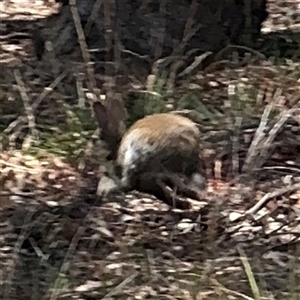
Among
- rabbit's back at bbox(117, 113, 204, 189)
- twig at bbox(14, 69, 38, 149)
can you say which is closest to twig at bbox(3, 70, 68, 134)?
twig at bbox(14, 69, 38, 149)

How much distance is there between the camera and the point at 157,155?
8.34ft

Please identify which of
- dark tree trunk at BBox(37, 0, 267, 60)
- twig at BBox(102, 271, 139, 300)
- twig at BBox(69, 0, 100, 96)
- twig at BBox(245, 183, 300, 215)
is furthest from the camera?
dark tree trunk at BBox(37, 0, 267, 60)

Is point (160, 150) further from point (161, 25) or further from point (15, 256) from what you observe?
point (161, 25)

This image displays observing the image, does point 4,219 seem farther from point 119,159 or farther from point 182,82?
point 182,82

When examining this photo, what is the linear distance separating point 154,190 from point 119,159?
13 cm

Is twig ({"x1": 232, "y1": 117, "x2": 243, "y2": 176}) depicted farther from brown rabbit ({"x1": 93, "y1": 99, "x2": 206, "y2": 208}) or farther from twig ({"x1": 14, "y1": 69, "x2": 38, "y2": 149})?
twig ({"x1": 14, "y1": 69, "x2": 38, "y2": 149})

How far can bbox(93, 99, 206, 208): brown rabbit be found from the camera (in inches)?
100.0

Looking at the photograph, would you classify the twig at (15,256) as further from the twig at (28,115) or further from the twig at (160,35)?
the twig at (160,35)

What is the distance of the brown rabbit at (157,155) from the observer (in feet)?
8.33

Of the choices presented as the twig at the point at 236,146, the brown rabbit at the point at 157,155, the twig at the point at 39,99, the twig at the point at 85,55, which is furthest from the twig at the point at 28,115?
the twig at the point at 236,146

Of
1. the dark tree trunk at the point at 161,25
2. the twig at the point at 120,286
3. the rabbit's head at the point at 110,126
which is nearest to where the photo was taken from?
the twig at the point at 120,286

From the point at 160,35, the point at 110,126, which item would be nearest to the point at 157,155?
the point at 110,126

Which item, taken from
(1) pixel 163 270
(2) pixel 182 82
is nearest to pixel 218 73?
(2) pixel 182 82

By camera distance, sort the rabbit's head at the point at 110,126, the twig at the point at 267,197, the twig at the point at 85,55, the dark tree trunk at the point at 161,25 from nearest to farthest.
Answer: the twig at the point at 267,197
the rabbit's head at the point at 110,126
the twig at the point at 85,55
the dark tree trunk at the point at 161,25
